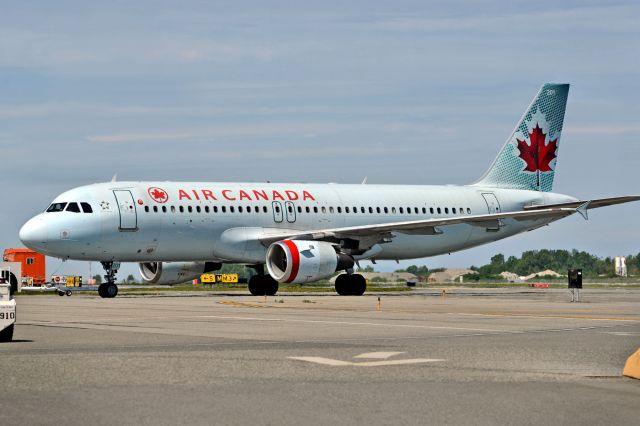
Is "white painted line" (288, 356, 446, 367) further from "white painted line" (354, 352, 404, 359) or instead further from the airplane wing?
the airplane wing

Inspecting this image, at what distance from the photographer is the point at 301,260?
136ft

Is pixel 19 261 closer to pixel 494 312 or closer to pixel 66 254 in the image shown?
pixel 66 254

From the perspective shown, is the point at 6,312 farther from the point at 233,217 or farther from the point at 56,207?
the point at 233,217

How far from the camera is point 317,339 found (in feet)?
59.8

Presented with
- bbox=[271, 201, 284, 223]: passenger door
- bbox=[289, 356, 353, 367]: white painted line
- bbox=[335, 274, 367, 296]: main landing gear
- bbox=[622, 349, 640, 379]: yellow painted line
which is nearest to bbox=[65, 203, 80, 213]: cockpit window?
bbox=[271, 201, 284, 223]: passenger door

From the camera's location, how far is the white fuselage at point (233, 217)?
41.4m

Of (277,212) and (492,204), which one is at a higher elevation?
(492,204)

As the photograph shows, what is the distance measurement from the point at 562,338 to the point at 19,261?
214ft

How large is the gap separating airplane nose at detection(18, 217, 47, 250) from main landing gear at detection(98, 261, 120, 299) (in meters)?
2.91

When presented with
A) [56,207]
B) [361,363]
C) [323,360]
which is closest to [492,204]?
[56,207]

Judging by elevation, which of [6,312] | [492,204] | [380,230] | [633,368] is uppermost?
[492,204]

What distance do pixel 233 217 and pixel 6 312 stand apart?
27.2 meters

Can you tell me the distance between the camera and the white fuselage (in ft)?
136

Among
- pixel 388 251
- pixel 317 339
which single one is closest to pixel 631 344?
pixel 317 339
